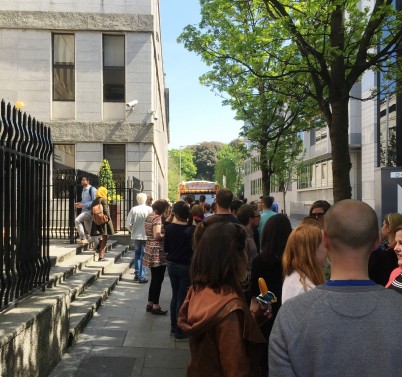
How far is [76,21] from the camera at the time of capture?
1962 centimetres

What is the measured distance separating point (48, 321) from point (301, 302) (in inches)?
152

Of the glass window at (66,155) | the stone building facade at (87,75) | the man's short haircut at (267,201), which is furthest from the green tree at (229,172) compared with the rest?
the man's short haircut at (267,201)

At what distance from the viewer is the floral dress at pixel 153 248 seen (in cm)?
769

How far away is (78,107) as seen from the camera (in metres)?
19.8

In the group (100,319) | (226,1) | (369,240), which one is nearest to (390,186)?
(226,1)

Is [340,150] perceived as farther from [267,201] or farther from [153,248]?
[153,248]

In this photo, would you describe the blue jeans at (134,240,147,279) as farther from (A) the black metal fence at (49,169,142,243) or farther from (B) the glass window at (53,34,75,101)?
(B) the glass window at (53,34,75,101)

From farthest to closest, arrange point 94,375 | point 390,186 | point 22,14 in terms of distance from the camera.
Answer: point 22,14
point 390,186
point 94,375

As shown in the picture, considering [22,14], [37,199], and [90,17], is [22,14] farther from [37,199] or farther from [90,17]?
[37,199]

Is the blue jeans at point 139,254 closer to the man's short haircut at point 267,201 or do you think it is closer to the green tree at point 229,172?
the man's short haircut at point 267,201

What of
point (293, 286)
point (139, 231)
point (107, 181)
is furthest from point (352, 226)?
point (107, 181)

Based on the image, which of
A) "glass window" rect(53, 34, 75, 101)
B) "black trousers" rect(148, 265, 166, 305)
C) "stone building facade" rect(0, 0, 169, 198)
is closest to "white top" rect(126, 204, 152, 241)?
"black trousers" rect(148, 265, 166, 305)

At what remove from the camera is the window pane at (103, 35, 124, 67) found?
20.0m

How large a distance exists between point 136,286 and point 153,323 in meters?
2.99
